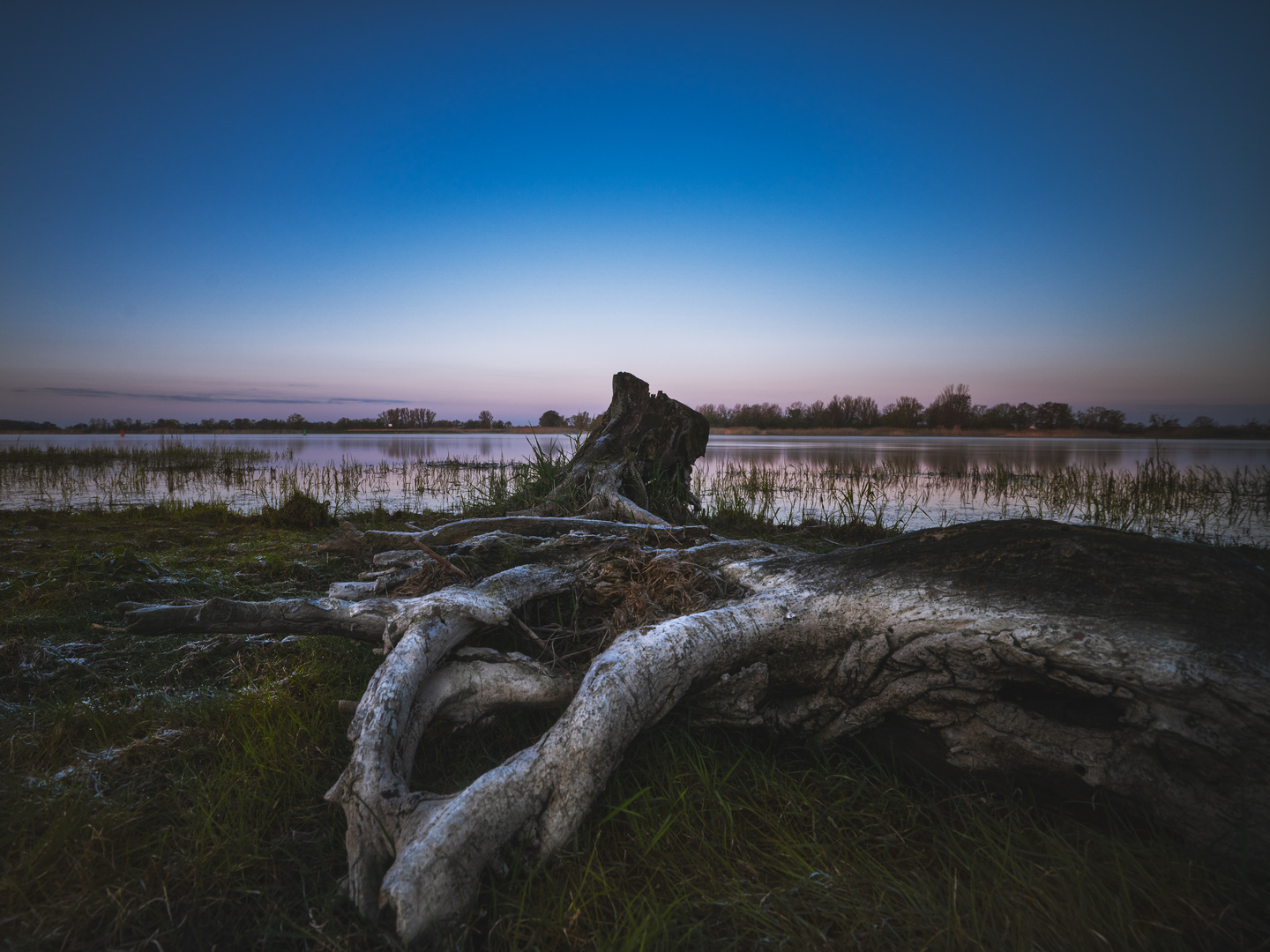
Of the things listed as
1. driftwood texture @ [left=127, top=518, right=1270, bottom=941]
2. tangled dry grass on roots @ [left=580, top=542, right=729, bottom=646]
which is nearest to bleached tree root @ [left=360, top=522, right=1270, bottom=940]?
driftwood texture @ [left=127, top=518, right=1270, bottom=941]

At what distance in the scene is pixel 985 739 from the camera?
2207mm

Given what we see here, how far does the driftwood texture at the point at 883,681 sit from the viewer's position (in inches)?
70.6

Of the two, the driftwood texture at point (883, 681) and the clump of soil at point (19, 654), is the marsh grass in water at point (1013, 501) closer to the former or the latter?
the driftwood texture at point (883, 681)

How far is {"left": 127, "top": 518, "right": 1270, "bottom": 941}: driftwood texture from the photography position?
1794 mm

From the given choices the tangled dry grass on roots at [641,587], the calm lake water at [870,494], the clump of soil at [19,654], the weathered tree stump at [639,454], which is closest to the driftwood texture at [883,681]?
the tangled dry grass on roots at [641,587]

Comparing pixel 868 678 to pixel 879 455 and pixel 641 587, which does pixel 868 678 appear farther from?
pixel 879 455

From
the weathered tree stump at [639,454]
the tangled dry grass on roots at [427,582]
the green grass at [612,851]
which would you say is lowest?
the green grass at [612,851]

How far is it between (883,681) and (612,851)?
1360 millimetres

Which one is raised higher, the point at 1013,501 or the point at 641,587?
the point at 641,587

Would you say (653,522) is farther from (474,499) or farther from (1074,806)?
(474,499)

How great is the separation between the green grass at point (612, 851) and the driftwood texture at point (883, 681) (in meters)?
0.16

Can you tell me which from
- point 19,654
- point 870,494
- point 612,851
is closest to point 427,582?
point 612,851

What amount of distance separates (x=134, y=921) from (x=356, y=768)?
0.69 m

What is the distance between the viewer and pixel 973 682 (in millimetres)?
2215
